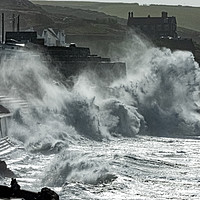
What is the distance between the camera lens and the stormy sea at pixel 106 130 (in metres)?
28.3

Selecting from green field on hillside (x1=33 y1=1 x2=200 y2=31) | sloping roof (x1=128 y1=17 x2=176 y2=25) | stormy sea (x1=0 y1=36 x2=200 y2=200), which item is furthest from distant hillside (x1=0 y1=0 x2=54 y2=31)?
stormy sea (x1=0 y1=36 x2=200 y2=200)

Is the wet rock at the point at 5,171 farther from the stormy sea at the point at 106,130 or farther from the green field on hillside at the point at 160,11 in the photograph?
the green field on hillside at the point at 160,11

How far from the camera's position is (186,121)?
5575 cm

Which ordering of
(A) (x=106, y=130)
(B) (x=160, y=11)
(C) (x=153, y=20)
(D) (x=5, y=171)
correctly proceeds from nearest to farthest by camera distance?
1. (D) (x=5, y=171)
2. (A) (x=106, y=130)
3. (C) (x=153, y=20)
4. (B) (x=160, y=11)

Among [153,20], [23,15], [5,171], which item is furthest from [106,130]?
[23,15]

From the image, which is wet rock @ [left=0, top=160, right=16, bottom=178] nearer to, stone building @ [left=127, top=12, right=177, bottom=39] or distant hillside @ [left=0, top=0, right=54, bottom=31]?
distant hillside @ [left=0, top=0, right=54, bottom=31]

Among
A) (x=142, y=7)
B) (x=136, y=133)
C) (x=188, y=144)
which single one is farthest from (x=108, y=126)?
(x=142, y=7)

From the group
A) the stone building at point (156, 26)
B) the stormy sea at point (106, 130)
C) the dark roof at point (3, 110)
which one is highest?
the stone building at point (156, 26)

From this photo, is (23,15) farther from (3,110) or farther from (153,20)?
(3,110)

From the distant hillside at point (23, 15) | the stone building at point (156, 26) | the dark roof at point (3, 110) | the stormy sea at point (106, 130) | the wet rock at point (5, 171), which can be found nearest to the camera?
the stormy sea at point (106, 130)

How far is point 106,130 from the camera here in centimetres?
4788

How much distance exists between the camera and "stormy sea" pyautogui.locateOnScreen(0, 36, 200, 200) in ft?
92.8

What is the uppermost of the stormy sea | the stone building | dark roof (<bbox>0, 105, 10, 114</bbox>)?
the stone building

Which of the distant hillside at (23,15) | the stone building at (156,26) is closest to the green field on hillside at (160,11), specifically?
the distant hillside at (23,15)
